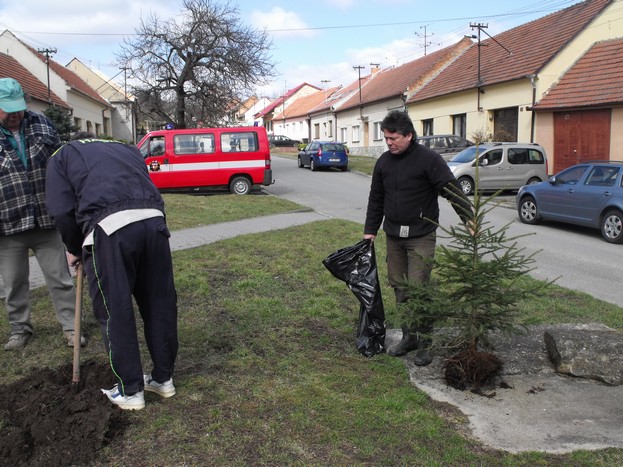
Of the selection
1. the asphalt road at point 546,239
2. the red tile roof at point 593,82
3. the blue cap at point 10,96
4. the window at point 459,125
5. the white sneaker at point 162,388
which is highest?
the red tile roof at point 593,82

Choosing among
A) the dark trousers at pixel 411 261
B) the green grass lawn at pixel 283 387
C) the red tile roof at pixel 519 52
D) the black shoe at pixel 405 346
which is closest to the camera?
the green grass lawn at pixel 283 387

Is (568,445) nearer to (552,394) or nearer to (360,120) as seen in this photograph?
(552,394)

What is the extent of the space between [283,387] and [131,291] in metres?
1.22

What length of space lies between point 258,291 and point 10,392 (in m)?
3.03

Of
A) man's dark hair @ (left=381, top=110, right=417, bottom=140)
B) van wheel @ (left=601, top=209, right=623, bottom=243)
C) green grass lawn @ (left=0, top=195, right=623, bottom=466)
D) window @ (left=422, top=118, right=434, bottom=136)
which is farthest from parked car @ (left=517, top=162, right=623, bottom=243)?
window @ (left=422, top=118, right=434, bottom=136)

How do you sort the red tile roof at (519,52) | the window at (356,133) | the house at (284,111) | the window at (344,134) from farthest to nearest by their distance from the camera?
1. the house at (284,111)
2. the window at (344,134)
3. the window at (356,133)
4. the red tile roof at (519,52)

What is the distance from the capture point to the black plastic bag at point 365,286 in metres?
4.51

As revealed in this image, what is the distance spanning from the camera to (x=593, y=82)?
65.6ft

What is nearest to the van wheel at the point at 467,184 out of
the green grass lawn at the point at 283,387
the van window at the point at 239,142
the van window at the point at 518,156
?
the van window at the point at 518,156

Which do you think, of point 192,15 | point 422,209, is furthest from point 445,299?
point 192,15

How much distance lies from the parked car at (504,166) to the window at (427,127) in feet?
41.9

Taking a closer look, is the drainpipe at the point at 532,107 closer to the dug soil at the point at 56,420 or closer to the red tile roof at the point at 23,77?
the red tile roof at the point at 23,77

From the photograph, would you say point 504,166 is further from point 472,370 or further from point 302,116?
point 302,116

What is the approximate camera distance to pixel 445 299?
3.91m
